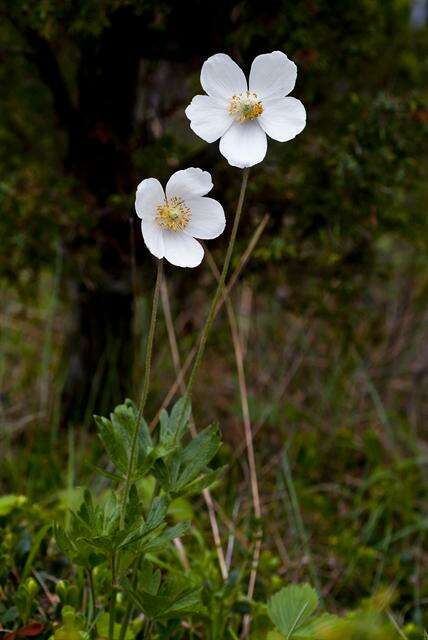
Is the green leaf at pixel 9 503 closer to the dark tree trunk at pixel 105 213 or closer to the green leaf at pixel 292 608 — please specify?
the green leaf at pixel 292 608

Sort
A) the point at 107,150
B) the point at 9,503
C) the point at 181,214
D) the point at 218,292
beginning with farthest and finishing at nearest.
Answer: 1. the point at 107,150
2. the point at 9,503
3. the point at 181,214
4. the point at 218,292

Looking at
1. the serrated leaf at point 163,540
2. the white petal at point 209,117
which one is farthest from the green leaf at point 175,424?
the white petal at point 209,117

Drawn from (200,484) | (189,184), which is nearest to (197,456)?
(200,484)

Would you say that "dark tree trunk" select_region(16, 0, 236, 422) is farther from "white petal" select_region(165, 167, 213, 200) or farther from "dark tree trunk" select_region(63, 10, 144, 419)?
"white petal" select_region(165, 167, 213, 200)

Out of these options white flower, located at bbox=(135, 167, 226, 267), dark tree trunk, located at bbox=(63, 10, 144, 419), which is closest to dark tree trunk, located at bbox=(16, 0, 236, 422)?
dark tree trunk, located at bbox=(63, 10, 144, 419)

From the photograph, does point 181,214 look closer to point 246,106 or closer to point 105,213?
point 246,106

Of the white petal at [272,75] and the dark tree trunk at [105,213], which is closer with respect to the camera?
the white petal at [272,75]
